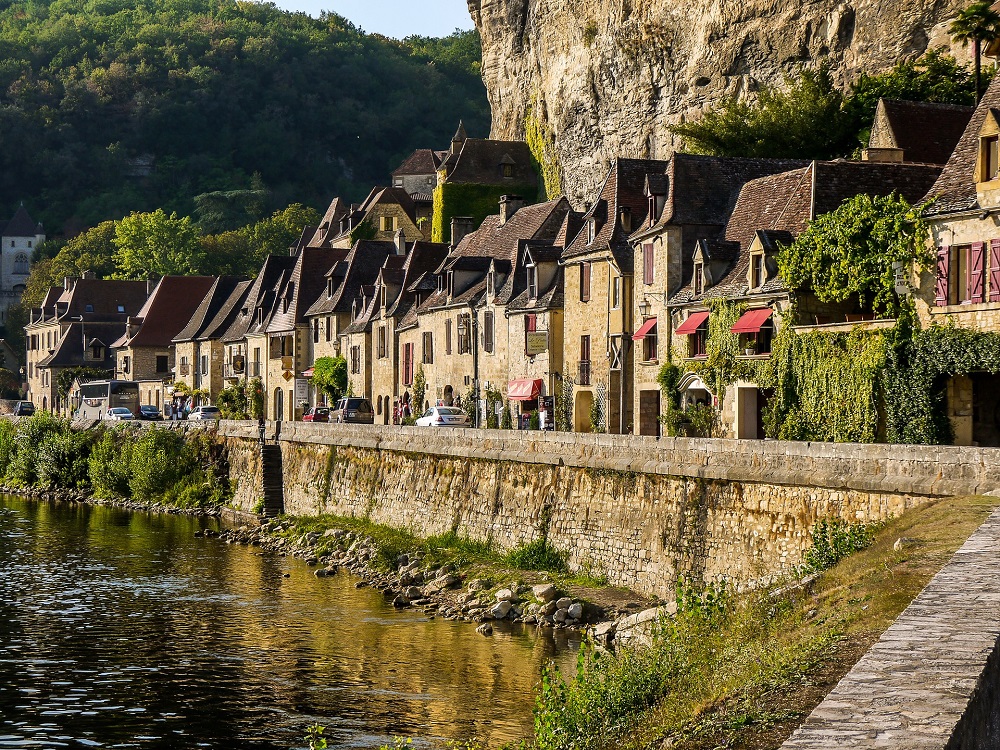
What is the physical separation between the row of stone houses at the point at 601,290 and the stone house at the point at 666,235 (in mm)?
65

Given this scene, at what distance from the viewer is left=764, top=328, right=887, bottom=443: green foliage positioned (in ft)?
99.4

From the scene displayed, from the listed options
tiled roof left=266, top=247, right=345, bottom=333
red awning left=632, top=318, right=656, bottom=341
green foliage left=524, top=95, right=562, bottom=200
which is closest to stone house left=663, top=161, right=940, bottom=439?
red awning left=632, top=318, right=656, bottom=341

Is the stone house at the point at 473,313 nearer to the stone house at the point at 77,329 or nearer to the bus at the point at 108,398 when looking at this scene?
the bus at the point at 108,398

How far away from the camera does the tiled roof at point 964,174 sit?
29.8m

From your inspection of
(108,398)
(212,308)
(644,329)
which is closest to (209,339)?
(212,308)

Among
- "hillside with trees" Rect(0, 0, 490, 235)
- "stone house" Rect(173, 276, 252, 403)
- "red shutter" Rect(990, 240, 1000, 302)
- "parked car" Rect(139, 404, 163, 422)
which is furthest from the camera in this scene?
"hillside with trees" Rect(0, 0, 490, 235)

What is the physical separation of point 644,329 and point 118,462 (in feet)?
95.2

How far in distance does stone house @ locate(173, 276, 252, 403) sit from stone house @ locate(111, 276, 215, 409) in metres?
1.84

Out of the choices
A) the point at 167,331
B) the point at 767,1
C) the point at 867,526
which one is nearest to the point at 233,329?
the point at 167,331

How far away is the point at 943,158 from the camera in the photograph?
131ft

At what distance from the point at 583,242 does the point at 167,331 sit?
5418cm

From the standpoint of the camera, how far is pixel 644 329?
42.6 m

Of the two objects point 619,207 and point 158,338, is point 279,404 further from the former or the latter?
point 619,207

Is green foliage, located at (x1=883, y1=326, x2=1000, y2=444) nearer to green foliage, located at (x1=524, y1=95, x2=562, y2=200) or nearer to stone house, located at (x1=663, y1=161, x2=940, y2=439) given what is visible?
stone house, located at (x1=663, y1=161, x2=940, y2=439)
